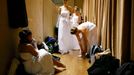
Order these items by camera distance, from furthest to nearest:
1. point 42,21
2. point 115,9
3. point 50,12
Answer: point 50,12
point 42,21
point 115,9

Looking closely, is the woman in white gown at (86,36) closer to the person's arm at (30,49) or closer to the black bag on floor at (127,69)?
the person's arm at (30,49)

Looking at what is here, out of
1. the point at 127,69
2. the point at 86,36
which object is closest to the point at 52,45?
the point at 86,36

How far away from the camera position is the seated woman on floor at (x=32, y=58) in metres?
3.57

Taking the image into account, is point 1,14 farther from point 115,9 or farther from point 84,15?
point 84,15

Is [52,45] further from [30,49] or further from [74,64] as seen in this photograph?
[30,49]

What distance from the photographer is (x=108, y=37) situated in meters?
4.22

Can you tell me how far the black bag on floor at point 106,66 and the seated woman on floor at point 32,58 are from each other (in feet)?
2.18

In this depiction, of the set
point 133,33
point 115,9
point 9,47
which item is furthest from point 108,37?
point 9,47

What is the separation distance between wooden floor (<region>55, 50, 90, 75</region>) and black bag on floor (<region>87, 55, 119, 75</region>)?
1.23 feet

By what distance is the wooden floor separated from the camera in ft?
13.4

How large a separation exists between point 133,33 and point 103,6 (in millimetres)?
1448

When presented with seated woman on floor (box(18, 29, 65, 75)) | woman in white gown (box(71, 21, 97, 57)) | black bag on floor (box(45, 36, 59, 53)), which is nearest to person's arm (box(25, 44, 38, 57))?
seated woman on floor (box(18, 29, 65, 75))

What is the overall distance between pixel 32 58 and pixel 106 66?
1.05 m

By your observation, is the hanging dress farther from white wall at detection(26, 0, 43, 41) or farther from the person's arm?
the person's arm
